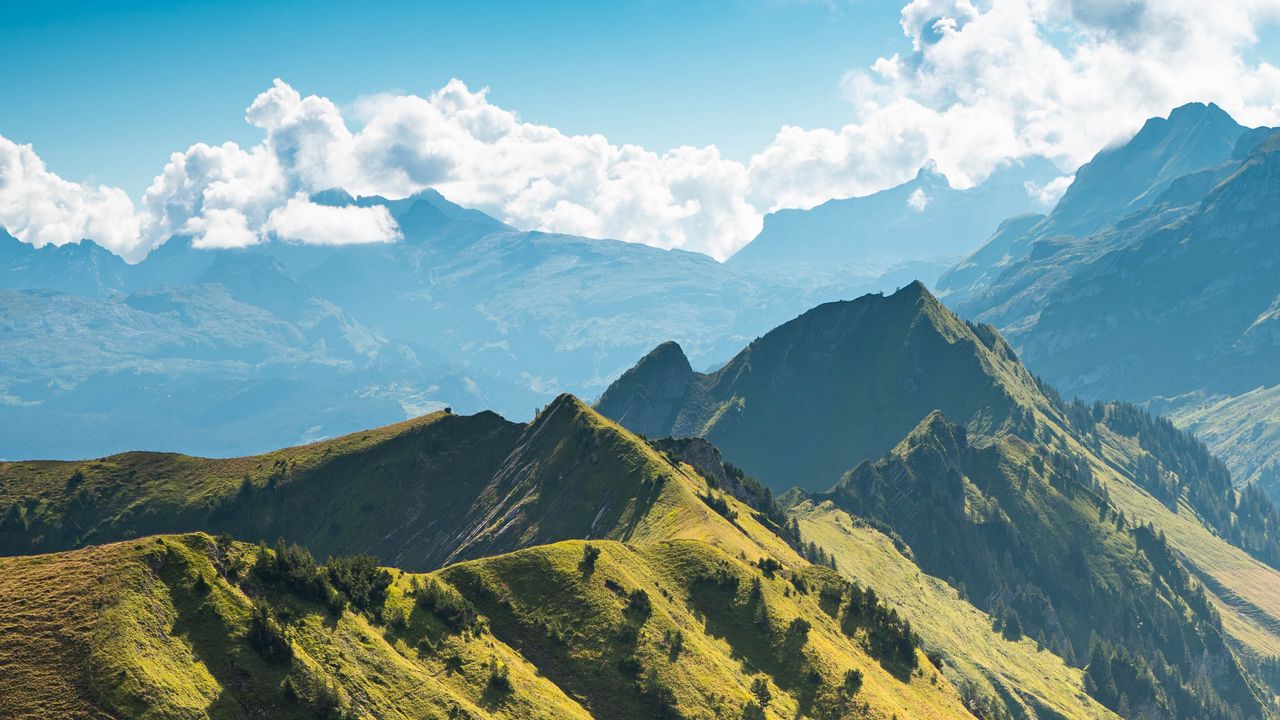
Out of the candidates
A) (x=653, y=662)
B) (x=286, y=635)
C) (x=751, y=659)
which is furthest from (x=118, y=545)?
(x=751, y=659)

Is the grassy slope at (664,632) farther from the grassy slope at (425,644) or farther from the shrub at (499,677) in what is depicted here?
the shrub at (499,677)

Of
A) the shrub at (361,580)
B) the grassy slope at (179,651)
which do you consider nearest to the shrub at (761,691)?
the grassy slope at (179,651)

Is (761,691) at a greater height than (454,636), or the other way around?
(454,636)

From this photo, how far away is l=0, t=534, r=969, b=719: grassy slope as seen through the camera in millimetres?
97562

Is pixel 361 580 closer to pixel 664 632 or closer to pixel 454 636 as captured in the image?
pixel 454 636

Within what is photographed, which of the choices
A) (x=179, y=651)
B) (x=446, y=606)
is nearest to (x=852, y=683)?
(x=446, y=606)

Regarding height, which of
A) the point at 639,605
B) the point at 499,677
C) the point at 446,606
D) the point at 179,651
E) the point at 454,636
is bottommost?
the point at 499,677

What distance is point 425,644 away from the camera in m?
129

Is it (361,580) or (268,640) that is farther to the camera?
(361,580)

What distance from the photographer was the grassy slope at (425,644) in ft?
320

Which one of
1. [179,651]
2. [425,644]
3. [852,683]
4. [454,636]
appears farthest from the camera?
[852,683]

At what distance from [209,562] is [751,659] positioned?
274 feet

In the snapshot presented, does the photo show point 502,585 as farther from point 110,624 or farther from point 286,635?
point 110,624

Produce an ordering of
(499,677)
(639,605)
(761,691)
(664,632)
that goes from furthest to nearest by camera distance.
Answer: (639,605) → (664,632) → (761,691) → (499,677)
